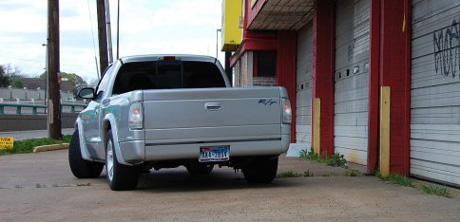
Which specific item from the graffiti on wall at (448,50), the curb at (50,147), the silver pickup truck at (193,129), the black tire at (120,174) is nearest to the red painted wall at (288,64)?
the curb at (50,147)

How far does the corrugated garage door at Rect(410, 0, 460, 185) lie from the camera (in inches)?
290

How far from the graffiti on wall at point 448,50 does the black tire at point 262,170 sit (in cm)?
259

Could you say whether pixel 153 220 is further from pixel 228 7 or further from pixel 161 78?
pixel 228 7

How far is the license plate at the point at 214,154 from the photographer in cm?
728

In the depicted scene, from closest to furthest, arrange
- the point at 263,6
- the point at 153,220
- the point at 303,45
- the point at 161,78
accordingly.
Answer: the point at 153,220
the point at 161,78
the point at 263,6
the point at 303,45

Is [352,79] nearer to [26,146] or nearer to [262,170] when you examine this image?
[262,170]

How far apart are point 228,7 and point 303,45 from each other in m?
6.36

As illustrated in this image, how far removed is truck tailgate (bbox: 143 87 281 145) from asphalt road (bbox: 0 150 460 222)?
76cm

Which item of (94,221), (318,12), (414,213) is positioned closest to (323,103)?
(318,12)

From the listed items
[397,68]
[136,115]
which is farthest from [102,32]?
[136,115]

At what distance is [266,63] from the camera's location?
18.1 meters

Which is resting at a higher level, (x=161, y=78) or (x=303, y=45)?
(x=303, y=45)

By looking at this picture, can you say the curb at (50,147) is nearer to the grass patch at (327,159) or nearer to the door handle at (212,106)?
the grass patch at (327,159)

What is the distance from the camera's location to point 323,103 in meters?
12.7
